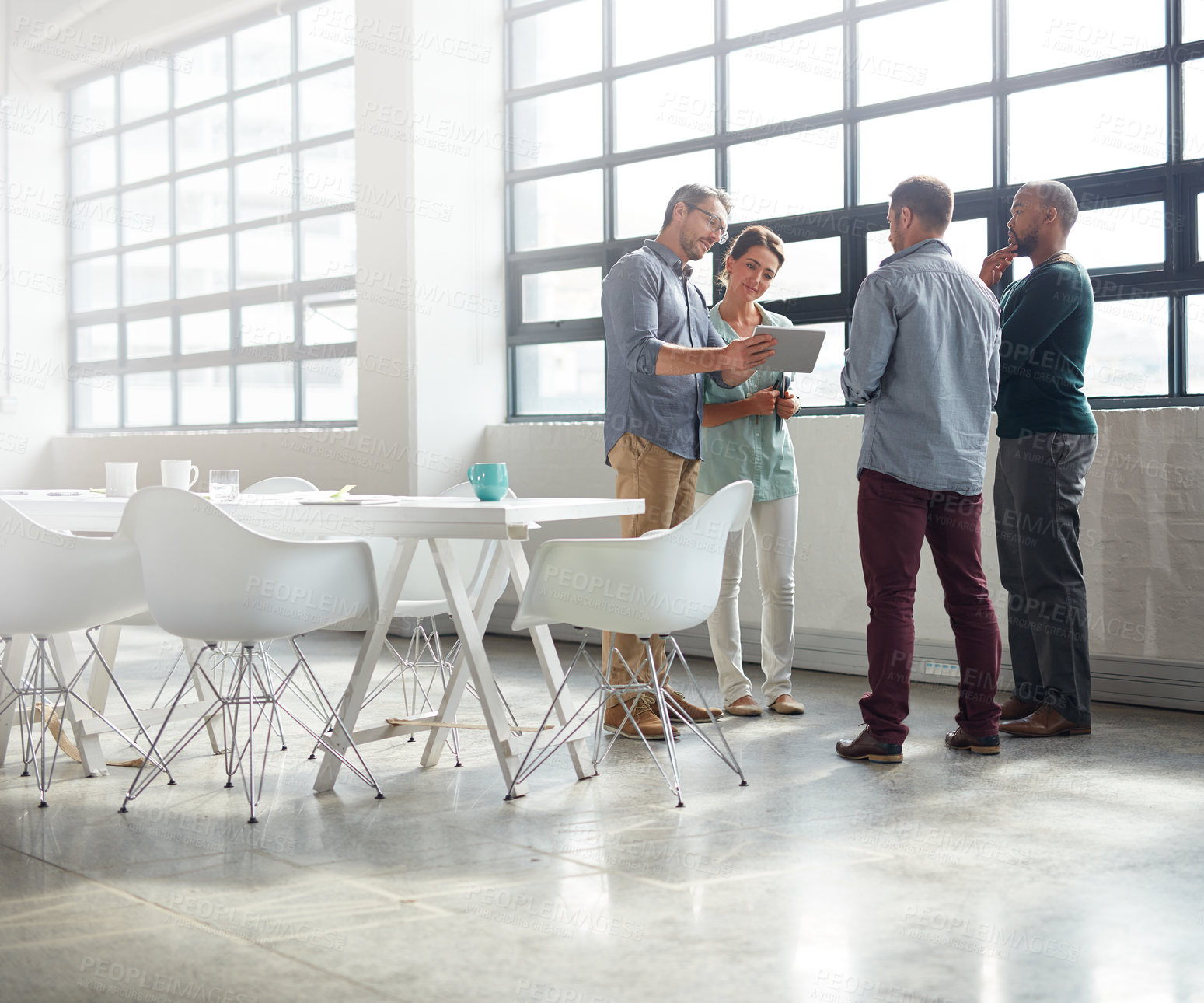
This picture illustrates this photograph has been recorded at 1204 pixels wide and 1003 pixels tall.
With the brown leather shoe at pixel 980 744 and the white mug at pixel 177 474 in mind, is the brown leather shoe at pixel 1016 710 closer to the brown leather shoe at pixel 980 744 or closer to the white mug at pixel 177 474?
the brown leather shoe at pixel 980 744

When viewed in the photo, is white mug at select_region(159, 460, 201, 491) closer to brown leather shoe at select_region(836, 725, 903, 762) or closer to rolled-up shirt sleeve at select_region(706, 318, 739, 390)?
rolled-up shirt sleeve at select_region(706, 318, 739, 390)

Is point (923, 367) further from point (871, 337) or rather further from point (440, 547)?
point (440, 547)

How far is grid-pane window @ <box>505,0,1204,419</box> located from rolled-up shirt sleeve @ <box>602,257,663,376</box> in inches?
68.9

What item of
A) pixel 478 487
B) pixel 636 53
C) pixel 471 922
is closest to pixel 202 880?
pixel 471 922

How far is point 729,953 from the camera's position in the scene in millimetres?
2062

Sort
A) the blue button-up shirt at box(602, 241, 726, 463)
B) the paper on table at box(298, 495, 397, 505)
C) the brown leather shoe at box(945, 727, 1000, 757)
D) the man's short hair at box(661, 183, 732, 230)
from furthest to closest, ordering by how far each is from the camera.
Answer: the man's short hair at box(661, 183, 732, 230) < the blue button-up shirt at box(602, 241, 726, 463) < the brown leather shoe at box(945, 727, 1000, 757) < the paper on table at box(298, 495, 397, 505)

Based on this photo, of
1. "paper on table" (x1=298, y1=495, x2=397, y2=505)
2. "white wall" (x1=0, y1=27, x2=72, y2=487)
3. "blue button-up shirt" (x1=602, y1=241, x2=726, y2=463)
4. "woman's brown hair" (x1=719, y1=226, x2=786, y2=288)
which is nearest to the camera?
"paper on table" (x1=298, y1=495, x2=397, y2=505)

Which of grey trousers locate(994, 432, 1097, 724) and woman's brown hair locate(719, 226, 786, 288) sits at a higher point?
woman's brown hair locate(719, 226, 786, 288)

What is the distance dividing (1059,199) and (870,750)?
1853 millimetres

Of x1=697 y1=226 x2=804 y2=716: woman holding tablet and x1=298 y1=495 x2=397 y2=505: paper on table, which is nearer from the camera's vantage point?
x1=298 y1=495 x2=397 y2=505: paper on table

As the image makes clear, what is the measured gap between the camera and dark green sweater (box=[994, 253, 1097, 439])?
147 inches

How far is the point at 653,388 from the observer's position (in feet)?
12.5

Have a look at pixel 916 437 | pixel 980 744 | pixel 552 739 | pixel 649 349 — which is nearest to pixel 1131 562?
pixel 980 744

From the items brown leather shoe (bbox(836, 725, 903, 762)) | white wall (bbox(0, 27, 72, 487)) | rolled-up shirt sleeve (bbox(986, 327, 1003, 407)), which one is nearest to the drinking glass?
brown leather shoe (bbox(836, 725, 903, 762))
